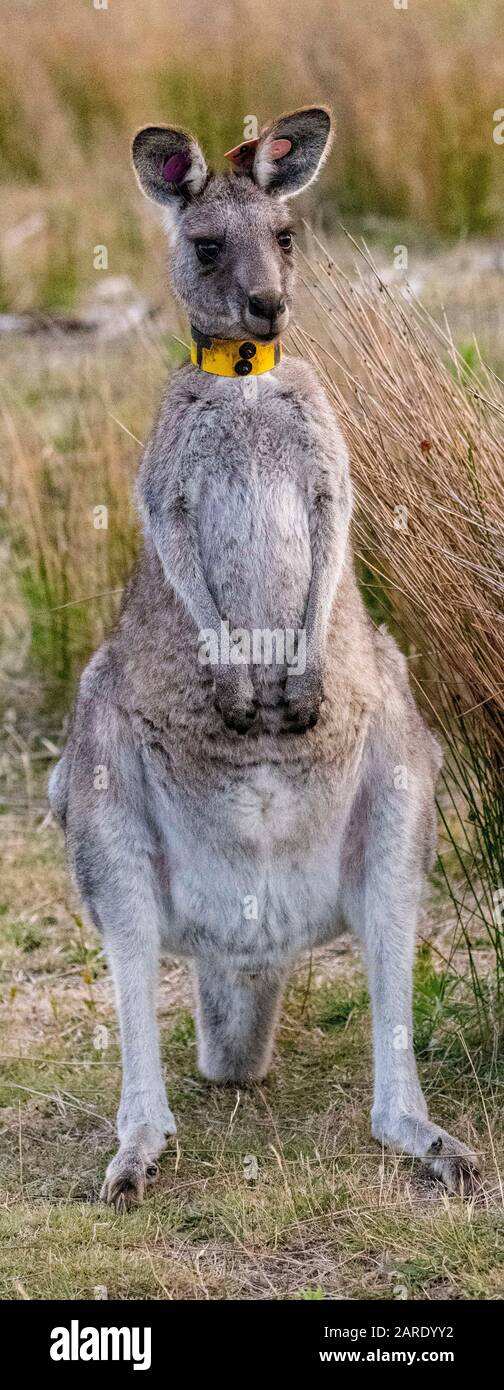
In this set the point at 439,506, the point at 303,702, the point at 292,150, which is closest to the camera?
the point at 303,702

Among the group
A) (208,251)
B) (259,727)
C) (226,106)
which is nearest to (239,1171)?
(259,727)

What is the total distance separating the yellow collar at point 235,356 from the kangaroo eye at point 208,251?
0.46 ft

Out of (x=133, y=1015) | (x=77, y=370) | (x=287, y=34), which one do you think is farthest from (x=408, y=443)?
(x=287, y=34)

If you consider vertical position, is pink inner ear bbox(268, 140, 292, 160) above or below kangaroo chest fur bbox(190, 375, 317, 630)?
above

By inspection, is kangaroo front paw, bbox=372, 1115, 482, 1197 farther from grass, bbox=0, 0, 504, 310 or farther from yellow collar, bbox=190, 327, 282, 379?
grass, bbox=0, 0, 504, 310

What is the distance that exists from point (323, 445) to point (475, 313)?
210 inches

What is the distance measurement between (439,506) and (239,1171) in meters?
1.47

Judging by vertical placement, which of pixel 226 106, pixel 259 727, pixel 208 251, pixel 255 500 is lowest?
pixel 259 727

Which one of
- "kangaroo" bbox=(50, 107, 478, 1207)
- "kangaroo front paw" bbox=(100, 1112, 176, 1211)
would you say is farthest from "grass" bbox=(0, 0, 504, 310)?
"kangaroo front paw" bbox=(100, 1112, 176, 1211)

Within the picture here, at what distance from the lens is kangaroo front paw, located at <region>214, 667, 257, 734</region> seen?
3611 millimetres

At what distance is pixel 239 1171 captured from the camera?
383 cm

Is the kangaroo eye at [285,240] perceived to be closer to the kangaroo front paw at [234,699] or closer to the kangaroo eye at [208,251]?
the kangaroo eye at [208,251]

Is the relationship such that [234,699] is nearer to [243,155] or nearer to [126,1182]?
[126,1182]

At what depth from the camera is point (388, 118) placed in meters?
11.7
